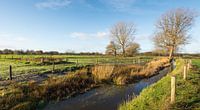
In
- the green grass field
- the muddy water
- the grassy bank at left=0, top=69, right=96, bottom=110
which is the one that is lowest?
the muddy water

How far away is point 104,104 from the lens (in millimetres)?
12086

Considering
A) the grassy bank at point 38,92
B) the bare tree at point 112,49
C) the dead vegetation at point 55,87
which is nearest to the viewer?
the grassy bank at point 38,92

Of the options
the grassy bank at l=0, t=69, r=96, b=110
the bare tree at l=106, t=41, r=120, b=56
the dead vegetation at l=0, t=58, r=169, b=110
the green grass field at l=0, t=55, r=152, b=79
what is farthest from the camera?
the bare tree at l=106, t=41, r=120, b=56

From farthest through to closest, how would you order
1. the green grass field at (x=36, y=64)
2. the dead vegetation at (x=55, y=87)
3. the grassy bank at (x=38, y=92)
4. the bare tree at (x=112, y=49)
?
the bare tree at (x=112, y=49), the green grass field at (x=36, y=64), the dead vegetation at (x=55, y=87), the grassy bank at (x=38, y=92)

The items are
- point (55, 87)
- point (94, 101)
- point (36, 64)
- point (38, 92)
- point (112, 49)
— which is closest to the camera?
point (94, 101)

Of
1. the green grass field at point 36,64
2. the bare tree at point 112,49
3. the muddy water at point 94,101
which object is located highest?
the bare tree at point 112,49

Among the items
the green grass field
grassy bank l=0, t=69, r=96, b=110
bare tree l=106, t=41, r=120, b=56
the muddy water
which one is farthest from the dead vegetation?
bare tree l=106, t=41, r=120, b=56

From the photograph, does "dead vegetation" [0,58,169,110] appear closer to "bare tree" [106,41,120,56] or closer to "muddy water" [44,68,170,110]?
"muddy water" [44,68,170,110]

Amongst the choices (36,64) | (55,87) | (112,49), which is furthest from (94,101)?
(112,49)

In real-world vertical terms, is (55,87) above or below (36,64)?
below

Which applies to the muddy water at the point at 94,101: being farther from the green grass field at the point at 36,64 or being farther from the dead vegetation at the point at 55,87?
the green grass field at the point at 36,64

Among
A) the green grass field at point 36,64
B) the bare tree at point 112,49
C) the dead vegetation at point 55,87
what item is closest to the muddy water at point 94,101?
the dead vegetation at point 55,87

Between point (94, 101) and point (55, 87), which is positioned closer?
point (94, 101)

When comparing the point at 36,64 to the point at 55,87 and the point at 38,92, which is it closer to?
the point at 55,87
